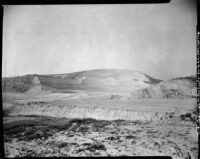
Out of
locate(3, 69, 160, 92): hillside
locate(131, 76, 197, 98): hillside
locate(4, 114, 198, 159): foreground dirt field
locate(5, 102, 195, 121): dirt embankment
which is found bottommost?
locate(4, 114, 198, 159): foreground dirt field

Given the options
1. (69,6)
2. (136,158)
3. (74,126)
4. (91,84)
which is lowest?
(136,158)

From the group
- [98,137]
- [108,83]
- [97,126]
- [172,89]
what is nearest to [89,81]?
[108,83]

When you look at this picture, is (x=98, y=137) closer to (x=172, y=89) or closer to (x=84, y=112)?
(x=84, y=112)

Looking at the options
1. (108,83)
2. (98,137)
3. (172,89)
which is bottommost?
(98,137)

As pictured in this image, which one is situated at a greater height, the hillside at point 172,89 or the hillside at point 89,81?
the hillside at point 89,81

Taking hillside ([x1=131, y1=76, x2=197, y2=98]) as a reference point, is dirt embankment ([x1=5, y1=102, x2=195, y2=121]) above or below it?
below

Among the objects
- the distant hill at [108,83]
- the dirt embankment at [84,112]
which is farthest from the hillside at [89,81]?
the dirt embankment at [84,112]

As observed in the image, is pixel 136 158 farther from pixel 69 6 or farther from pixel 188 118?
pixel 69 6

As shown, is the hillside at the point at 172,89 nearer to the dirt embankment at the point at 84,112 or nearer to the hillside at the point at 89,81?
the hillside at the point at 89,81

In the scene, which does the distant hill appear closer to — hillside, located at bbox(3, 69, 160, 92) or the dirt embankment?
hillside, located at bbox(3, 69, 160, 92)

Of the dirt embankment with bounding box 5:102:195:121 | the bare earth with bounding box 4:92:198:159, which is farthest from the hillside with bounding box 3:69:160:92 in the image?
the dirt embankment with bounding box 5:102:195:121

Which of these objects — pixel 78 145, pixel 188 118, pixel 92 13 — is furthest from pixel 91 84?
pixel 188 118
